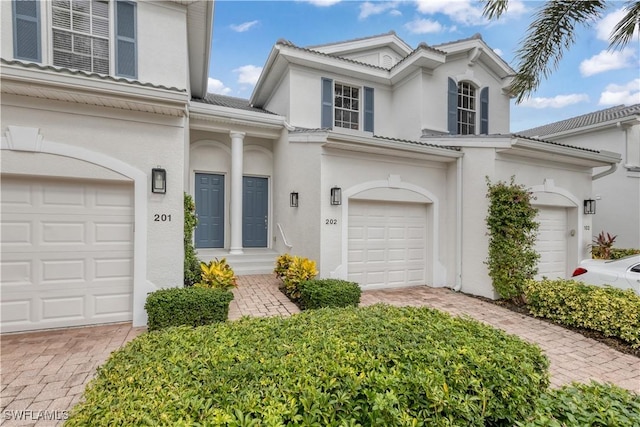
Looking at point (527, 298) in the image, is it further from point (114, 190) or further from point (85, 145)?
point (85, 145)

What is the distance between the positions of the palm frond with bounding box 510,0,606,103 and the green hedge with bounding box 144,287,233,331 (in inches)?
341

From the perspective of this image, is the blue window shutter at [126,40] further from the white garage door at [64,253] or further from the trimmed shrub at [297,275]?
the trimmed shrub at [297,275]

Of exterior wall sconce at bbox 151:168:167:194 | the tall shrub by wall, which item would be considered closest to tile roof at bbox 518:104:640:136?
A: the tall shrub by wall

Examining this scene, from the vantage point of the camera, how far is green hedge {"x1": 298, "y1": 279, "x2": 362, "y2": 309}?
18.3ft

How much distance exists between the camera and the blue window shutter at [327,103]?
9828 mm

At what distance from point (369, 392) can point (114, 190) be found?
217 inches

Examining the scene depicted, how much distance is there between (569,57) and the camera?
272 inches

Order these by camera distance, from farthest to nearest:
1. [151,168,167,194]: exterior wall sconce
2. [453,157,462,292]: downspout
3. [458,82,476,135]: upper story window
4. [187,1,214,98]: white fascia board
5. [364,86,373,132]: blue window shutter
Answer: [458,82,476,135]: upper story window, [364,86,373,132]: blue window shutter, [453,157,462,292]: downspout, [187,1,214,98]: white fascia board, [151,168,167,194]: exterior wall sconce

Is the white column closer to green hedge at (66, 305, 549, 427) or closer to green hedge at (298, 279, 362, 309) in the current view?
green hedge at (298, 279, 362, 309)

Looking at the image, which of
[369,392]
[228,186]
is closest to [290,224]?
[228,186]

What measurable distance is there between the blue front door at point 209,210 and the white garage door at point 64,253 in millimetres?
4300

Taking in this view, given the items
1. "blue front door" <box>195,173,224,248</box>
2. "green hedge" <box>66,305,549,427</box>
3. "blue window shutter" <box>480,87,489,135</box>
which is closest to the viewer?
"green hedge" <box>66,305,549,427</box>

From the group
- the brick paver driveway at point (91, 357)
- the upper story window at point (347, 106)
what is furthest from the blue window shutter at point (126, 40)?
the upper story window at point (347, 106)

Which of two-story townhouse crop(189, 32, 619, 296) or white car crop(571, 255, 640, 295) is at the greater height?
two-story townhouse crop(189, 32, 619, 296)
